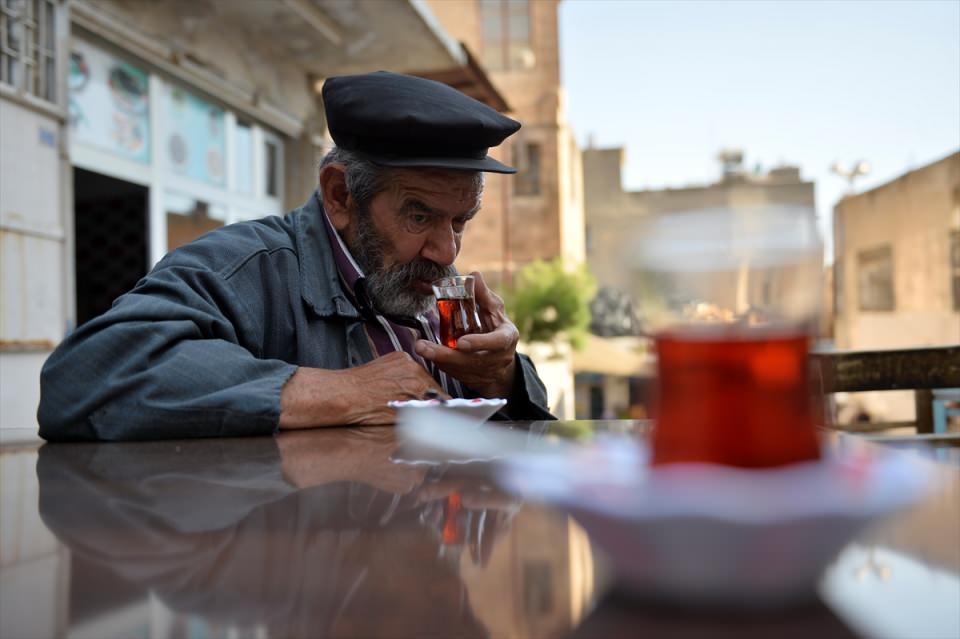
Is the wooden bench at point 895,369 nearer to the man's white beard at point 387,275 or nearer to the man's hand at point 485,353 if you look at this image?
the man's hand at point 485,353

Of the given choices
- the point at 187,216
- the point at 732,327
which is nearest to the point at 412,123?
the point at 732,327

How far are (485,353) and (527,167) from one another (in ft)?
81.9

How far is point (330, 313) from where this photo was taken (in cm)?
208

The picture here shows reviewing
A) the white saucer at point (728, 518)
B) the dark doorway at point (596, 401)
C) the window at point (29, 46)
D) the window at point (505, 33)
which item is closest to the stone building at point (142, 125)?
the window at point (29, 46)

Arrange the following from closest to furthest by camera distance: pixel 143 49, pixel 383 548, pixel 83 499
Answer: pixel 383 548 < pixel 83 499 < pixel 143 49

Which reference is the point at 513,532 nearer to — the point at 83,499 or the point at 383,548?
the point at 383,548

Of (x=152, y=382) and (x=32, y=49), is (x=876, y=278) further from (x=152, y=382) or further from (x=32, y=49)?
(x=152, y=382)

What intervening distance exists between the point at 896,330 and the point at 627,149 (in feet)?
58.4

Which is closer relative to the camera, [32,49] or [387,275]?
[387,275]

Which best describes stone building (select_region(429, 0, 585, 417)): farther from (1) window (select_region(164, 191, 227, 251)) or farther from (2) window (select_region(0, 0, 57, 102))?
(2) window (select_region(0, 0, 57, 102))

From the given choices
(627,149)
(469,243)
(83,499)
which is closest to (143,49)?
(83,499)

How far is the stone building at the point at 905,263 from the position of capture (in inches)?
597

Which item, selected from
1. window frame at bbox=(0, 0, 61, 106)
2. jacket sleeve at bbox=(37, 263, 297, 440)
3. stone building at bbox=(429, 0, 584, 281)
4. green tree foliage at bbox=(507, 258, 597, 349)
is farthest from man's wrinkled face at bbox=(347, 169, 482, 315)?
stone building at bbox=(429, 0, 584, 281)

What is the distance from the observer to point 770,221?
517 mm
